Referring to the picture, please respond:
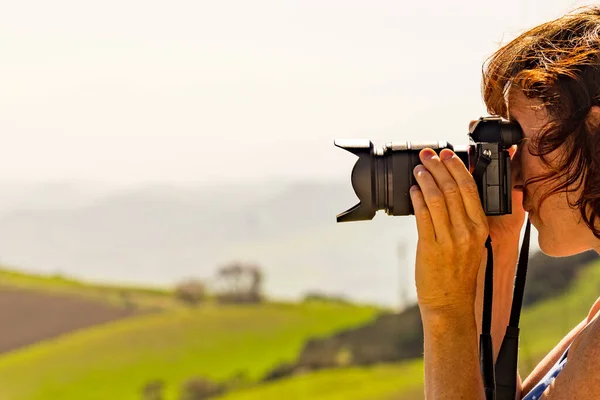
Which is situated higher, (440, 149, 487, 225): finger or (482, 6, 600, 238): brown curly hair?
(482, 6, 600, 238): brown curly hair

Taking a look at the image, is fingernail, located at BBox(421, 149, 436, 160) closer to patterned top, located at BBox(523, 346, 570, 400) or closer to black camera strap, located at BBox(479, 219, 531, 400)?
black camera strap, located at BBox(479, 219, 531, 400)

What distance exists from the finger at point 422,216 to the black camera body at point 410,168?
6 centimetres

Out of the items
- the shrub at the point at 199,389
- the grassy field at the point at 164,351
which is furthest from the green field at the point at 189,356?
the shrub at the point at 199,389

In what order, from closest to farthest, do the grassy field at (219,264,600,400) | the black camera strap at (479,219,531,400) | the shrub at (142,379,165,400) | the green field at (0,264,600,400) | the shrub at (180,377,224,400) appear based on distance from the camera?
the black camera strap at (479,219,531,400), the grassy field at (219,264,600,400), the green field at (0,264,600,400), the shrub at (180,377,224,400), the shrub at (142,379,165,400)

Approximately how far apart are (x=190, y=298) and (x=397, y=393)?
24.8 feet

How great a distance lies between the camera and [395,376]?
13641 mm

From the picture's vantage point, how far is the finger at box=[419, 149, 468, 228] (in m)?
1.94

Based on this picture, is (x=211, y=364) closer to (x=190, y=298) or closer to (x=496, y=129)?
(x=190, y=298)

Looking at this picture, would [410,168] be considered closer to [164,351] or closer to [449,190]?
[449,190]

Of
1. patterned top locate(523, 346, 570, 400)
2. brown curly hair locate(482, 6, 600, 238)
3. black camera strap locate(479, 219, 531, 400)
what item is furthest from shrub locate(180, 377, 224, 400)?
brown curly hair locate(482, 6, 600, 238)

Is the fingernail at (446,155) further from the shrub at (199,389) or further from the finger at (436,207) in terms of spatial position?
the shrub at (199,389)

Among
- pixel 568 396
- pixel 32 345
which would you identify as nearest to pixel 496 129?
pixel 568 396

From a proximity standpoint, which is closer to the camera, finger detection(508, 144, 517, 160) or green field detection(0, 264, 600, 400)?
finger detection(508, 144, 517, 160)

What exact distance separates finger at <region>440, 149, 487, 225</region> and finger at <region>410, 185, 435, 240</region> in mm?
81
